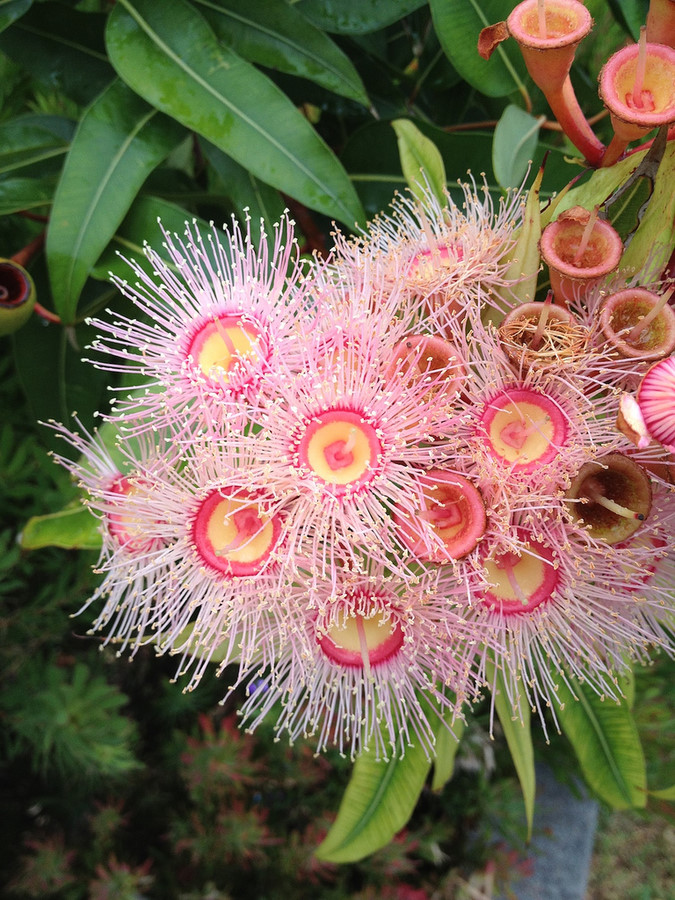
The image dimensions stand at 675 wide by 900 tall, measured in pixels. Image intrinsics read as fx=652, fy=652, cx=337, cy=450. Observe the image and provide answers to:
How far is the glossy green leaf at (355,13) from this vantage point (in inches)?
38.4

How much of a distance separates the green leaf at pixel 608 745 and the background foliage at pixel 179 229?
146mm

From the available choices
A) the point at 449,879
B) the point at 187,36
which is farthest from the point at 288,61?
the point at 449,879

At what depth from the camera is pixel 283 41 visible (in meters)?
0.94

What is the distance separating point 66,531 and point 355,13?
2.94ft

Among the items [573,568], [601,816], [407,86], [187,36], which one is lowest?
[601,816]

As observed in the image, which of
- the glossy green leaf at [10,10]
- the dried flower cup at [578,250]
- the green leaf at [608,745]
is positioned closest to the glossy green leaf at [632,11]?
the dried flower cup at [578,250]

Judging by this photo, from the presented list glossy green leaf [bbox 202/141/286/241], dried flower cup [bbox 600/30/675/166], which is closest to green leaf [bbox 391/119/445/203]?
glossy green leaf [bbox 202/141/286/241]

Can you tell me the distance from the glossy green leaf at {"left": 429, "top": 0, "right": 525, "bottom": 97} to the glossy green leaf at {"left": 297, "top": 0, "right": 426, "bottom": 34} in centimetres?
7

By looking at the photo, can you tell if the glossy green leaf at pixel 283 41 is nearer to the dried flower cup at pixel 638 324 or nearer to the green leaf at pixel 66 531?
the dried flower cup at pixel 638 324

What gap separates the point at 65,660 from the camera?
5.39 ft

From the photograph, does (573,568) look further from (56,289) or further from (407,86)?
(407,86)

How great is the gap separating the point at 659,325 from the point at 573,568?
0.27m

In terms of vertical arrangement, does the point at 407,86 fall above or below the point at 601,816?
above

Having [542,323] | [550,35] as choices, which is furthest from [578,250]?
[550,35]
